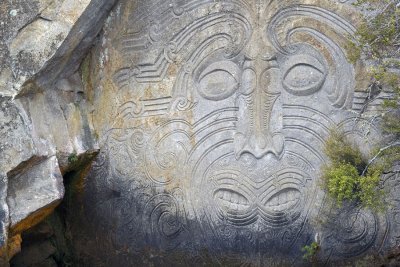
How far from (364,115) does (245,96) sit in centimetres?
90

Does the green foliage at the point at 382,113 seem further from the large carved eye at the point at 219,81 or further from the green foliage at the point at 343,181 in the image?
the large carved eye at the point at 219,81

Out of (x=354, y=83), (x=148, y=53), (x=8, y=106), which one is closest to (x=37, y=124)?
(x=8, y=106)

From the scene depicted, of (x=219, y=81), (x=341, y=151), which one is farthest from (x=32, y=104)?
(x=341, y=151)

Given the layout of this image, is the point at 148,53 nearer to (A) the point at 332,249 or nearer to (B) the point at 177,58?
(B) the point at 177,58

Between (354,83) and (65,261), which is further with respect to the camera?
(65,261)

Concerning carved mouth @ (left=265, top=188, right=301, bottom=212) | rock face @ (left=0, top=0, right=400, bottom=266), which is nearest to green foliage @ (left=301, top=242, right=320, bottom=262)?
rock face @ (left=0, top=0, right=400, bottom=266)

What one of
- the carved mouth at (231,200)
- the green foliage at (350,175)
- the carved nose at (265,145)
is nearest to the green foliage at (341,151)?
the green foliage at (350,175)

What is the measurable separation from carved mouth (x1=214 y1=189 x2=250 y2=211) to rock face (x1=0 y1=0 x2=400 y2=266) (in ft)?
0.04

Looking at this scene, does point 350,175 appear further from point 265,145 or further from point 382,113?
point 265,145

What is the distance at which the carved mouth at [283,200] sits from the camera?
8.66 meters

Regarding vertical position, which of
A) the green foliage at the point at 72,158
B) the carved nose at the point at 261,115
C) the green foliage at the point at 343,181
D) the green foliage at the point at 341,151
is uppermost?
the carved nose at the point at 261,115

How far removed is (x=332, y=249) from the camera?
28.3ft

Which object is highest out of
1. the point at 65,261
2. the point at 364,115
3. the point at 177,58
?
the point at 177,58

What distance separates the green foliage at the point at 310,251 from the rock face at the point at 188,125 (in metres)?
0.06
